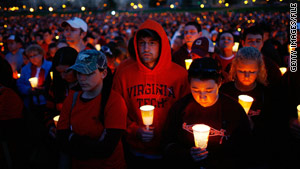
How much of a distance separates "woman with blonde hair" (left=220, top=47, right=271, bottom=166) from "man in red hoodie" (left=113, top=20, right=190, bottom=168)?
28.8 inches

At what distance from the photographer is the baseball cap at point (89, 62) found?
7.28ft

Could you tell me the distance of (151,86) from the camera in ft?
9.00

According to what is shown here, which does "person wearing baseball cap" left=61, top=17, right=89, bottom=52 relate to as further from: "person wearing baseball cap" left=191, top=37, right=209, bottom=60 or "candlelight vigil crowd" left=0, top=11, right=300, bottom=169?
"person wearing baseball cap" left=191, top=37, right=209, bottom=60

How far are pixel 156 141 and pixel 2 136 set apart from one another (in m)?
→ 2.62

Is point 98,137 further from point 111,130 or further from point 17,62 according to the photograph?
point 17,62

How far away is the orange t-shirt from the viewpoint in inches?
85.0

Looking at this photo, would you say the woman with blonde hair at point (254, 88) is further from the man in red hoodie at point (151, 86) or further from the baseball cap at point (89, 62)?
the baseball cap at point (89, 62)

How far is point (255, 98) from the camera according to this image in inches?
108

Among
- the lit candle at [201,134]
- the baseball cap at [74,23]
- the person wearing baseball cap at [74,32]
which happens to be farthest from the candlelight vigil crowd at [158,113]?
the baseball cap at [74,23]

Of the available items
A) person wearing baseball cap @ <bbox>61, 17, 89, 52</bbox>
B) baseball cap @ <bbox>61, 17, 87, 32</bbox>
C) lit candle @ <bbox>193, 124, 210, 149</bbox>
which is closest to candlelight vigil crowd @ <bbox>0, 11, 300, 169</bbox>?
lit candle @ <bbox>193, 124, 210, 149</bbox>

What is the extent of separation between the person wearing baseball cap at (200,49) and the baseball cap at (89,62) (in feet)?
6.99

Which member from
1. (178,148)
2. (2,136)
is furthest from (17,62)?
(178,148)

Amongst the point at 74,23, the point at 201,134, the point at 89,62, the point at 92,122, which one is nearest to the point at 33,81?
the point at 74,23

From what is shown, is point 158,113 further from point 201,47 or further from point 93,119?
point 201,47
